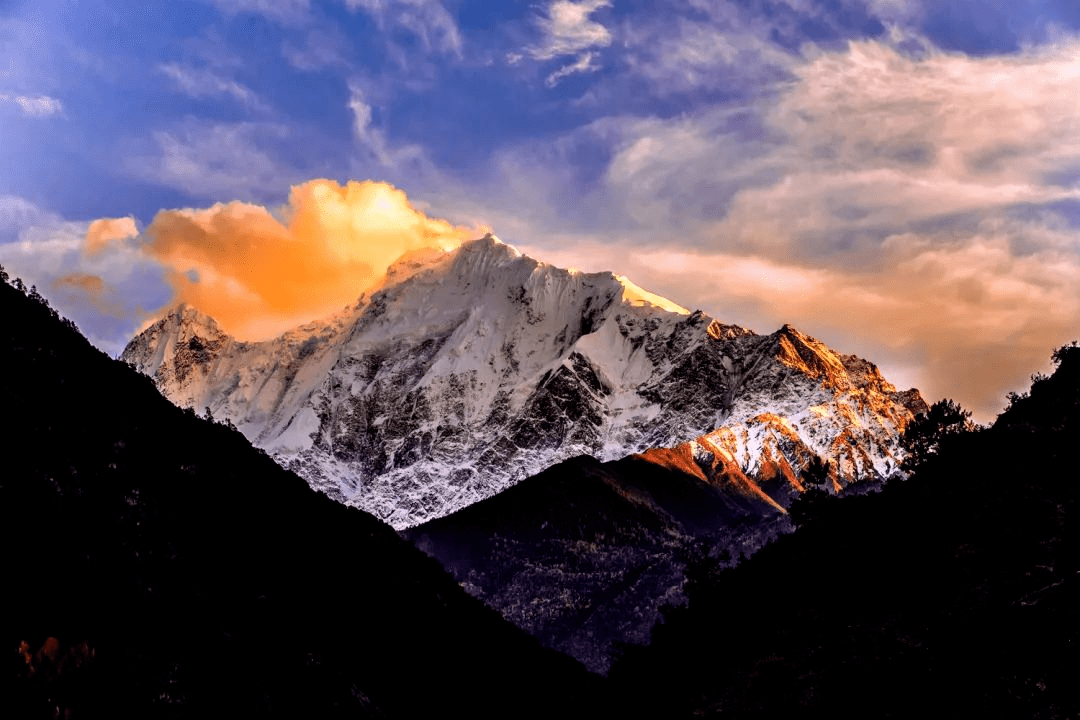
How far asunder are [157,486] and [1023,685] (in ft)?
243

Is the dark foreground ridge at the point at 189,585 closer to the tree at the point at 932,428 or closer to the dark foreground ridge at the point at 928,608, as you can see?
the dark foreground ridge at the point at 928,608

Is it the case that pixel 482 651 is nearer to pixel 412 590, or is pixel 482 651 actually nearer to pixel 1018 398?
pixel 412 590

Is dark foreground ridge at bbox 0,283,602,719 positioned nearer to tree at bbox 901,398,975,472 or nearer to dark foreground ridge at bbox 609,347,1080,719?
dark foreground ridge at bbox 609,347,1080,719

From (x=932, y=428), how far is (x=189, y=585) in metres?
76.4

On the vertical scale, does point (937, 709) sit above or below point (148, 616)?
above

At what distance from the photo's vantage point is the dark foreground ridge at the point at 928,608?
51844 millimetres

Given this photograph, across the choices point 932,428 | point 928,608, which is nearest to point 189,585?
point 928,608

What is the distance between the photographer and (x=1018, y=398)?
10006 cm

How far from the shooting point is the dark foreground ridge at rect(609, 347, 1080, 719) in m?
51.8

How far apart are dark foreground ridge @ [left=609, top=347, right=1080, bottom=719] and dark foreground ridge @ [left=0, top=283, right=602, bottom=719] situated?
26.0m

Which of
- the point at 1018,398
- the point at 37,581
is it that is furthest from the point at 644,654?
the point at 37,581

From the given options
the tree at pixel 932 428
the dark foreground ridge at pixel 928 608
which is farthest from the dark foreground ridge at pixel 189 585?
the tree at pixel 932 428

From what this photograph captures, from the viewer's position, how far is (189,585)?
85938 millimetres

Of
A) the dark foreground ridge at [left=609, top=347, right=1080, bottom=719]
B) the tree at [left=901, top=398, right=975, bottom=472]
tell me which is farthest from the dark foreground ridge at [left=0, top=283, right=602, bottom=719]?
the tree at [left=901, top=398, right=975, bottom=472]
